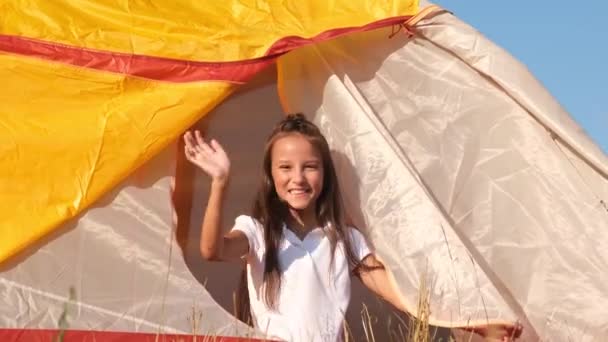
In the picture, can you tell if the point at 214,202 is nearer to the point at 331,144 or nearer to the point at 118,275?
the point at 118,275

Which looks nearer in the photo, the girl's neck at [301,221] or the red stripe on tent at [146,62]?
the red stripe on tent at [146,62]

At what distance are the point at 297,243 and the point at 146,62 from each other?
63 centimetres

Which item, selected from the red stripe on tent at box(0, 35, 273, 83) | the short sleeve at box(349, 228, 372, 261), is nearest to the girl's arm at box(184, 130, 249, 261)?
the red stripe on tent at box(0, 35, 273, 83)

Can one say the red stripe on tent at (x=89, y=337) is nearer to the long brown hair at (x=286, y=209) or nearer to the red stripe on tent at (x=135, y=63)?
the long brown hair at (x=286, y=209)

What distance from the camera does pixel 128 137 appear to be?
2.67 metres

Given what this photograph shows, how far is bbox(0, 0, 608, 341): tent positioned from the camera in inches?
102

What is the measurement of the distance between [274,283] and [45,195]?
630 millimetres

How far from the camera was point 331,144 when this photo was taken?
2979 millimetres

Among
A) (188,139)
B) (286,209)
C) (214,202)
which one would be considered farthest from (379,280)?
(188,139)

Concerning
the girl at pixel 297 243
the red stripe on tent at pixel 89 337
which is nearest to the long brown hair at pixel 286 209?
the girl at pixel 297 243

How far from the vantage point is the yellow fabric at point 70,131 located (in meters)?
2.59

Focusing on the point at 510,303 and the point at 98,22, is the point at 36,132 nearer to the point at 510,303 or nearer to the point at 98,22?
the point at 98,22

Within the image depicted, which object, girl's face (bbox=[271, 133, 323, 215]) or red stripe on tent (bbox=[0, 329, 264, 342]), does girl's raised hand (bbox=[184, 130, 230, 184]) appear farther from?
red stripe on tent (bbox=[0, 329, 264, 342])

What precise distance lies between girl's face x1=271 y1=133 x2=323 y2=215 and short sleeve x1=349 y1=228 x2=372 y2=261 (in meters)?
0.15
